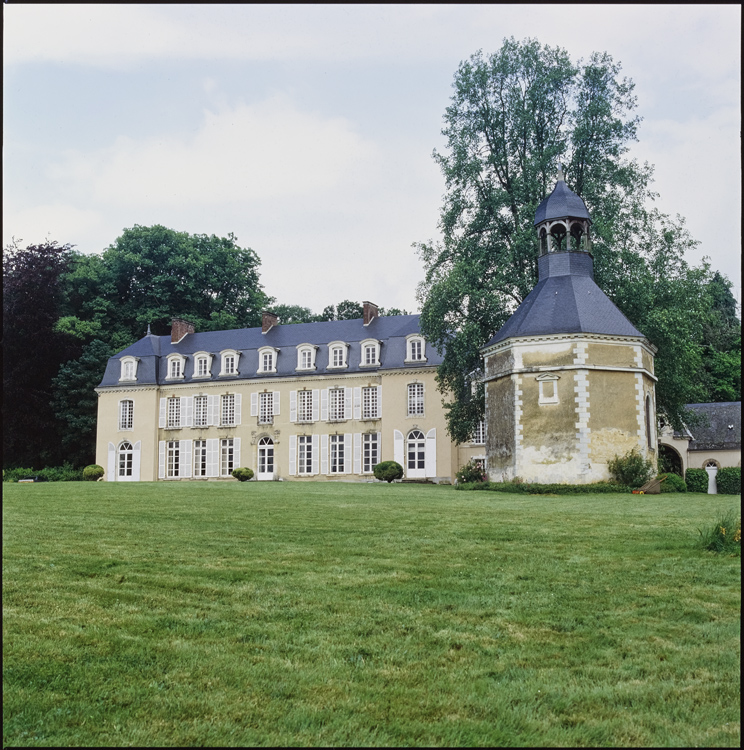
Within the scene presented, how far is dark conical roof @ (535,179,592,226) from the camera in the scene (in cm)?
2739

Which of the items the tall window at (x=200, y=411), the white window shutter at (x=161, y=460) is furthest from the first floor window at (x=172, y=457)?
the tall window at (x=200, y=411)

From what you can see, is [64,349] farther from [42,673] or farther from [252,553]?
[42,673]

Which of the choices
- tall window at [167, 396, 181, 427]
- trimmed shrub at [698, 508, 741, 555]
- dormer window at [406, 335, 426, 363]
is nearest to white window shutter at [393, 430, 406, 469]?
dormer window at [406, 335, 426, 363]

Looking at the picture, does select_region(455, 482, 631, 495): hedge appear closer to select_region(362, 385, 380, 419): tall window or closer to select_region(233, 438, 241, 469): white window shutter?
select_region(362, 385, 380, 419): tall window

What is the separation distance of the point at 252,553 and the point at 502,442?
18601mm

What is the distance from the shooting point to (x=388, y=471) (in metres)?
34.3

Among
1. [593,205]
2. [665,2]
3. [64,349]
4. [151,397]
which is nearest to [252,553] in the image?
[665,2]

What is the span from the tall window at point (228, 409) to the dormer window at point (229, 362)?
1.22 m

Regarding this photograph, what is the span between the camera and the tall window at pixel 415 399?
36750mm

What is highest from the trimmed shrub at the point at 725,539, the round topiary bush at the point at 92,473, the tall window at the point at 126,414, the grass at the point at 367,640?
the tall window at the point at 126,414

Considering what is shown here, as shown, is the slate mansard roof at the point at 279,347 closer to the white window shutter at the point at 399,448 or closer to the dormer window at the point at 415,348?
the dormer window at the point at 415,348

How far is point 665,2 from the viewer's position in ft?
11.9

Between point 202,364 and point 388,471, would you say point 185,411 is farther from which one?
point 388,471

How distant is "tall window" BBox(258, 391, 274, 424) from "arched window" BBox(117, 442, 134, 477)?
23.6ft
